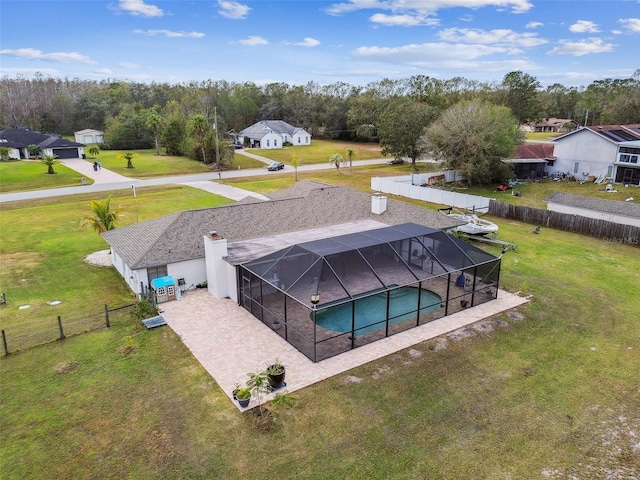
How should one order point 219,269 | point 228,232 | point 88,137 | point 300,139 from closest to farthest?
point 219,269
point 228,232
point 88,137
point 300,139

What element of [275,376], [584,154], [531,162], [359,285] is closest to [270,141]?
[531,162]

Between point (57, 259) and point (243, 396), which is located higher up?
point (243, 396)

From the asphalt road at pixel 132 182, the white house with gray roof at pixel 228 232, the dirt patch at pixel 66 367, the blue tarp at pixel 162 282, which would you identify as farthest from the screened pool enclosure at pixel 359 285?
the asphalt road at pixel 132 182

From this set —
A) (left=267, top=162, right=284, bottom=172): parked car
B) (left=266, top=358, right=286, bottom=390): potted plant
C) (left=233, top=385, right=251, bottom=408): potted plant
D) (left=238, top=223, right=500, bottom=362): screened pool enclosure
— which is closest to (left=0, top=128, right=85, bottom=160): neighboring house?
(left=267, top=162, right=284, bottom=172): parked car

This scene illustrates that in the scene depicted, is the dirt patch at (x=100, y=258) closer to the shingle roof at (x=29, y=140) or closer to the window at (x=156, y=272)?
the window at (x=156, y=272)

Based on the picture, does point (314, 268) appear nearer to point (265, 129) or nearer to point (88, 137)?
point (265, 129)

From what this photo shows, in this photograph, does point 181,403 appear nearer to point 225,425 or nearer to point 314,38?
point 225,425

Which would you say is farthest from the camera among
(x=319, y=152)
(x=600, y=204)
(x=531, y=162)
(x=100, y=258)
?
(x=319, y=152)
